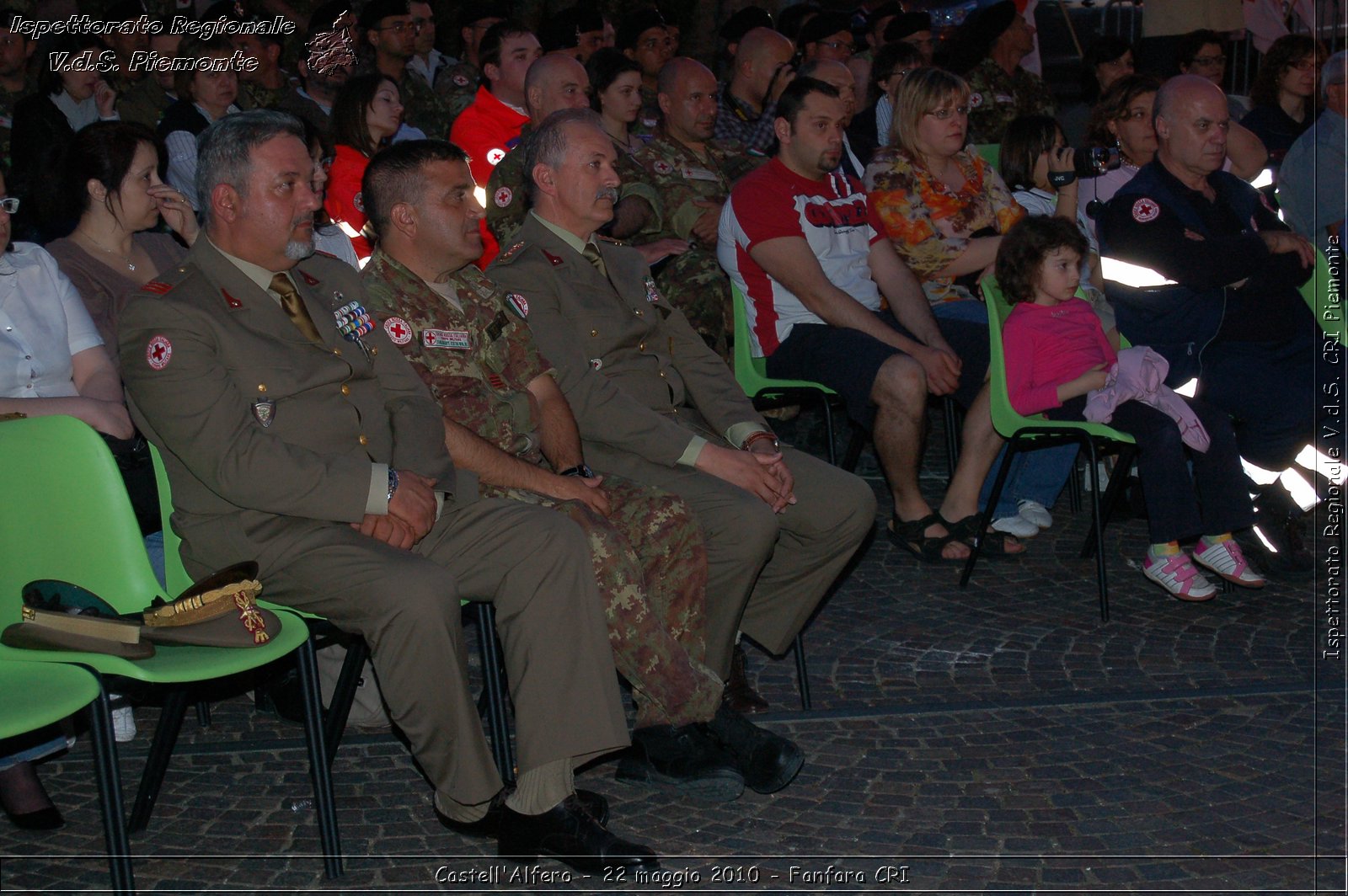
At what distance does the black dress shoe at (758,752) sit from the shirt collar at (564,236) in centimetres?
146

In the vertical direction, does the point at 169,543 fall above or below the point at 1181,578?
above

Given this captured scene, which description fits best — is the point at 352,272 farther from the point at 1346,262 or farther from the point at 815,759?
the point at 1346,262

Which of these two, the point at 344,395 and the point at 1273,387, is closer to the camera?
the point at 344,395

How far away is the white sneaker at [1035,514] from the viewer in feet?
18.9

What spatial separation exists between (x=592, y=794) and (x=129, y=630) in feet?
3.72

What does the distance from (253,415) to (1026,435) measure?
9.62 feet

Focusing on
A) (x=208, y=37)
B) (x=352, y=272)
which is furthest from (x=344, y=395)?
(x=208, y=37)

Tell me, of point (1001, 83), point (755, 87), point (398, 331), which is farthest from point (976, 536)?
point (1001, 83)

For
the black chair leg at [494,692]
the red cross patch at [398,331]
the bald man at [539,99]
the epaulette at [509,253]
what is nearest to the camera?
the black chair leg at [494,692]

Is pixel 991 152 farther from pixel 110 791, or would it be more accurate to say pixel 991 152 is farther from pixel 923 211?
pixel 110 791

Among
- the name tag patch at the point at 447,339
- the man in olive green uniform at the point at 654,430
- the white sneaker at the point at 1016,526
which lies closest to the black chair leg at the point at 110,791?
the name tag patch at the point at 447,339

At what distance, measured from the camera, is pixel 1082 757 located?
376 centimetres

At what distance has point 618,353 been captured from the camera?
4207 millimetres

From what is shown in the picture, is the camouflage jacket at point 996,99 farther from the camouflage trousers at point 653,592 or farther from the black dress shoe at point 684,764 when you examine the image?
the black dress shoe at point 684,764
